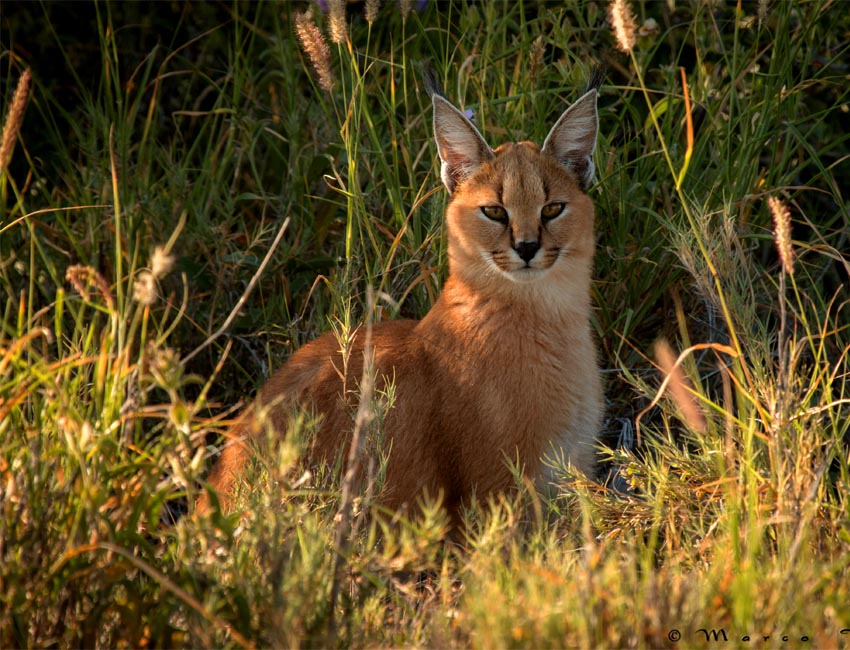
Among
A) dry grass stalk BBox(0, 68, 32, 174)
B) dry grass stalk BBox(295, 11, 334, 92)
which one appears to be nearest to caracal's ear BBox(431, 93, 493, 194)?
dry grass stalk BBox(295, 11, 334, 92)

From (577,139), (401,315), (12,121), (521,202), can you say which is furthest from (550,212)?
(12,121)

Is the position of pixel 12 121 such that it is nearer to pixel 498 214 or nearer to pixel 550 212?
pixel 498 214

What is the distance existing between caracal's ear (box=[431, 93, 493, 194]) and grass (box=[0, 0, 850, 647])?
0.98 feet

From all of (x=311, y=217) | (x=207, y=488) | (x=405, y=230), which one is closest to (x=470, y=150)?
(x=405, y=230)

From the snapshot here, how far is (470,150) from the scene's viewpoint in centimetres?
396

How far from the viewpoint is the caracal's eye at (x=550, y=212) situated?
382cm

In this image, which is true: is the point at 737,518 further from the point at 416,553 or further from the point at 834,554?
the point at 416,553

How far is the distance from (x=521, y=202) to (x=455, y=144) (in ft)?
1.16

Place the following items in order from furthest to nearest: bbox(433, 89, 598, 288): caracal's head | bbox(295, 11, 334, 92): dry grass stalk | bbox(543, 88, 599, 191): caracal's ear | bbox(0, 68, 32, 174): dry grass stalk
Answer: bbox(543, 88, 599, 191): caracal's ear, bbox(433, 89, 598, 288): caracal's head, bbox(295, 11, 334, 92): dry grass stalk, bbox(0, 68, 32, 174): dry grass stalk

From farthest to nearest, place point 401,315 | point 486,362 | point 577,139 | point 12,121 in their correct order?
point 401,315 < point 577,139 < point 486,362 < point 12,121

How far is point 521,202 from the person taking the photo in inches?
149

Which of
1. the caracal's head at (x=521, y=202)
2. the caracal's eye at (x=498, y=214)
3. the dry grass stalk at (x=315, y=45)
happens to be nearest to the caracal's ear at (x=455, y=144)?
the caracal's head at (x=521, y=202)

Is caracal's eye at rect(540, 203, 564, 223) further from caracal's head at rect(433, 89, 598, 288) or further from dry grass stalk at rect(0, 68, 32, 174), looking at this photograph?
dry grass stalk at rect(0, 68, 32, 174)

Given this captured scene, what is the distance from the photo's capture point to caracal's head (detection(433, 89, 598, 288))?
12.3 ft
